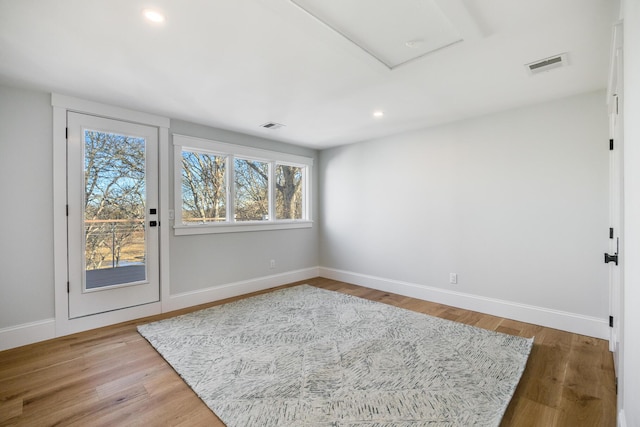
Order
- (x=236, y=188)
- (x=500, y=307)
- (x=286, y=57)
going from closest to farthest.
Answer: (x=286, y=57) → (x=500, y=307) → (x=236, y=188)

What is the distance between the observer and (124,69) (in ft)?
7.63

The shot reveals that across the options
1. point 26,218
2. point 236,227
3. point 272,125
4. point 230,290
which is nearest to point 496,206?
point 272,125

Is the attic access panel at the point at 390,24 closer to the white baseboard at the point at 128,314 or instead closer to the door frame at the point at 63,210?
the door frame at the point at 63,210

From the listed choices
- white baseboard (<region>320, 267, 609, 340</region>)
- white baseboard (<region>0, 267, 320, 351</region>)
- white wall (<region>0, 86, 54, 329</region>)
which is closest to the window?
white baseboard (<region>0, 267, 320, 351</region>)

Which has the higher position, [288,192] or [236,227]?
[288,192]

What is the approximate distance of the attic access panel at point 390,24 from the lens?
5.33 feet

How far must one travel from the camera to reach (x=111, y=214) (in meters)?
3.18

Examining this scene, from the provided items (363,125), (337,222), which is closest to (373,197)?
(337,222)

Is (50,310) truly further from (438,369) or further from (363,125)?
(363,125)

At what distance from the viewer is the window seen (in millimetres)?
3762

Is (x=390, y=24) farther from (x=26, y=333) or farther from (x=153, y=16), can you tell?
(x=26, y=333)

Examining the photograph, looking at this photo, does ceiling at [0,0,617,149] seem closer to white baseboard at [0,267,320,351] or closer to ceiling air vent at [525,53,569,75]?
ceiling air vent at [525,53,569,75]

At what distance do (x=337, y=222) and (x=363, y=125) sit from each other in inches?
71.3

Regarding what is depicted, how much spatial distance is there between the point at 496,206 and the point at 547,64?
5.10 ft
